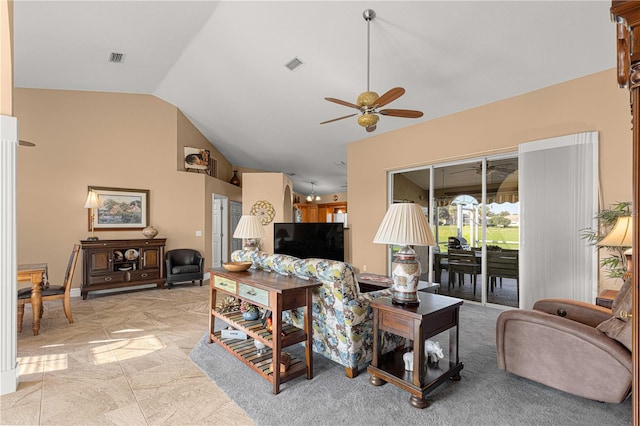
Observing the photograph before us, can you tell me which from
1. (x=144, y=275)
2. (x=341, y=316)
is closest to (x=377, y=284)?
(x=341, y=316)

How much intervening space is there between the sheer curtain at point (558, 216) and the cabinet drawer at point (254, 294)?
3.70 m

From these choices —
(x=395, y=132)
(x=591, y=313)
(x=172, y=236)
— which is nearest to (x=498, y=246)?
(x=591, y=313)

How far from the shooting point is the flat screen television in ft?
20.7

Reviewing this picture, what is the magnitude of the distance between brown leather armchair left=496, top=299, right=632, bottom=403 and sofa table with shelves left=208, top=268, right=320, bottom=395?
1.60 metres

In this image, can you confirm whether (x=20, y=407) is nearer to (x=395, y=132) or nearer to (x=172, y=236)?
(x=172, y=236)

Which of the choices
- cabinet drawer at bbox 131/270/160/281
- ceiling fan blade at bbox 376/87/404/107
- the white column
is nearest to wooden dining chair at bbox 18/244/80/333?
the white column

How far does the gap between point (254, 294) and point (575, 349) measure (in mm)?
2393

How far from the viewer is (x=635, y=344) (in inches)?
35.4

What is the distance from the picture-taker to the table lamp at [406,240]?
7.47 feet

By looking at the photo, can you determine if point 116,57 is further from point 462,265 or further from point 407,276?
point 462,265

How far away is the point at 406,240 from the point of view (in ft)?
7.38

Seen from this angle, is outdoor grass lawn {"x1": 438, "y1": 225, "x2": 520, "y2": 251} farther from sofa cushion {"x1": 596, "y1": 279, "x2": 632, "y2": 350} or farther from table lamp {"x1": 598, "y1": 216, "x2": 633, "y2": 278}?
sofa cushion {"x1": 596, "y1": 279, "x2": 632, "y2": 350}

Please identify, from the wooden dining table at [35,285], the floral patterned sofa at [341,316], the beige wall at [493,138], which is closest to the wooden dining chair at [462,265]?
the beige wall at [493,138]

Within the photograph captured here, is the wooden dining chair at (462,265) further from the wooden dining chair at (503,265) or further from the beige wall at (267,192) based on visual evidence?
the beige wall at (267,192)
